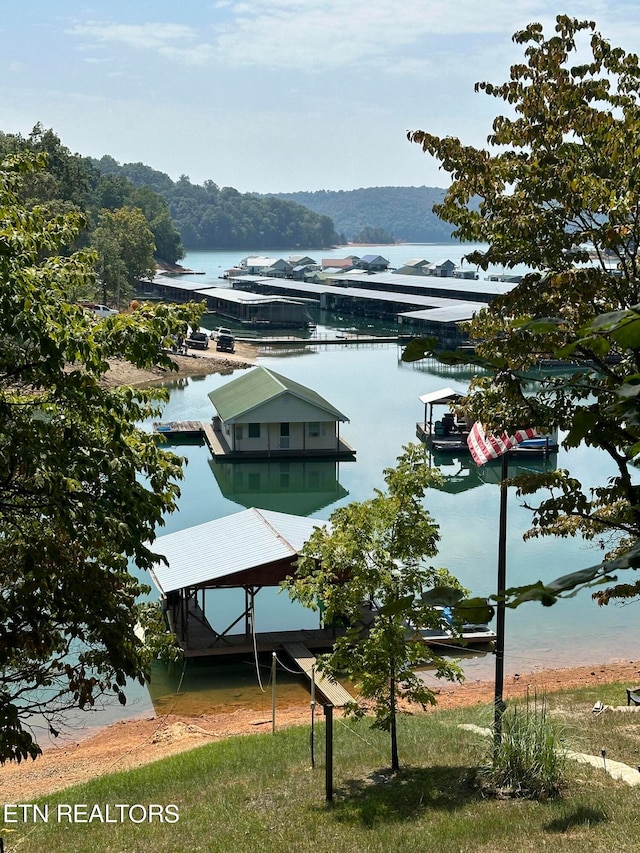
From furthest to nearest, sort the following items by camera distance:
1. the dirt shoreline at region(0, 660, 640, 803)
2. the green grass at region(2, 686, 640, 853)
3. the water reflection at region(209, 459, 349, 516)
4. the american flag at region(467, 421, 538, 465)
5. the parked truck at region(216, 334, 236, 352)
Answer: the parked truck at region(216, 334, 236, 352) → the water reflection at region(209, 459, 349, 516) → the dirt shoreline at region(0, 660, 640, 803) → the american flag at region(467, 421, 538, 465) → the green grass at region(2, 686, 640, 853)

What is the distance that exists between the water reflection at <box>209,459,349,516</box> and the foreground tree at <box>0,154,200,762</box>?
2443 centimetres

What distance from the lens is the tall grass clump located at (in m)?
9.97

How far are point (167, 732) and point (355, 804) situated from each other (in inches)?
283

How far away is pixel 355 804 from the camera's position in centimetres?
1027

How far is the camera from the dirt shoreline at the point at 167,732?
14.7 meters

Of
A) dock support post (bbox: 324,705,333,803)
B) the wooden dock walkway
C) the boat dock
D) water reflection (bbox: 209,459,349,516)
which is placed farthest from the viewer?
the boat dock

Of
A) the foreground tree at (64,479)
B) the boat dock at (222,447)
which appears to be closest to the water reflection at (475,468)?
the boat dock at (222,447)

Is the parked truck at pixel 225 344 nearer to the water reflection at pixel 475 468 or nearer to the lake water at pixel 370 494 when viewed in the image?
the lake water at pixel 370 494

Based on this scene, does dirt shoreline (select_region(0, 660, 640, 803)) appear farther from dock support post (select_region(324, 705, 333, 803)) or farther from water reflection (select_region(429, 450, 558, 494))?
water reflection (select_region(429, 450, 558, 494))

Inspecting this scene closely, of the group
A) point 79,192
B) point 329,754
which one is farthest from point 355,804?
point 79,192

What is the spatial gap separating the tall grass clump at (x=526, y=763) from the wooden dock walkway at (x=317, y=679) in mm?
5949

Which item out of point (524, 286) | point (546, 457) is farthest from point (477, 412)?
point (546, 457)

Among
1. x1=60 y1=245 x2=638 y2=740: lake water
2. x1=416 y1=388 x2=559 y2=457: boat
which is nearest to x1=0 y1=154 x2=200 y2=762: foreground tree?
x1=60 y1=245 x2=638 y2=740: lake water

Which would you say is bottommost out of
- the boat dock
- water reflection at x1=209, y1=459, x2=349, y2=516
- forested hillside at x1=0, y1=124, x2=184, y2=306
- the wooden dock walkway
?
the wooden dock walkway
